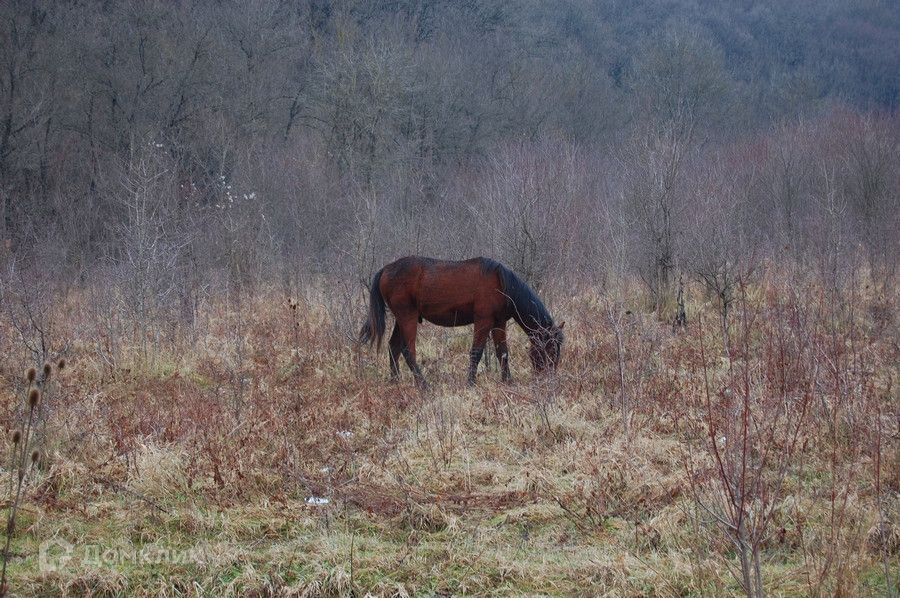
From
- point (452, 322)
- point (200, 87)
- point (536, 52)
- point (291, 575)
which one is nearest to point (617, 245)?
point (452, 322)

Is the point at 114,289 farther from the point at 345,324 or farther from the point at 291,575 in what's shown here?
the point at 291,575

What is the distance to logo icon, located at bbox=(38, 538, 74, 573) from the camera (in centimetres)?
436

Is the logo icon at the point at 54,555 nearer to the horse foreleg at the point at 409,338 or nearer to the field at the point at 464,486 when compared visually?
the field at the point at 464,486

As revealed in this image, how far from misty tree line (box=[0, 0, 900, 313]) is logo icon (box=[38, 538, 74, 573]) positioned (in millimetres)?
6509

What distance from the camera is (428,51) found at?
33.7 metres

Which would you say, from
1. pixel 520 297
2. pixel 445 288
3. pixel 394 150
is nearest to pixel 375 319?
pixel 445 288

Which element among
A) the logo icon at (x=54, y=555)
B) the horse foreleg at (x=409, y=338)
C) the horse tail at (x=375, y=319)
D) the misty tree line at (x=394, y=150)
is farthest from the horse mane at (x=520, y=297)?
the logo icon at (x=54, y=555)

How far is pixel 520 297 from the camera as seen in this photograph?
9.10m

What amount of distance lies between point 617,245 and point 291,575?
35.5ft

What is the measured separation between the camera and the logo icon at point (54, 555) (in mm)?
4359

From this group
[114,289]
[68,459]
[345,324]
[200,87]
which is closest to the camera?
[68,459]

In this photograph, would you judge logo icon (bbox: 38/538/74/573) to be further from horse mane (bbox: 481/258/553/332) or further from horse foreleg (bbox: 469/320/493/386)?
horse mane (bbox: 481/258/553/332)

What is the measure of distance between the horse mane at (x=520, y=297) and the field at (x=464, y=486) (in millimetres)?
758

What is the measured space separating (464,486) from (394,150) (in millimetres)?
23418
